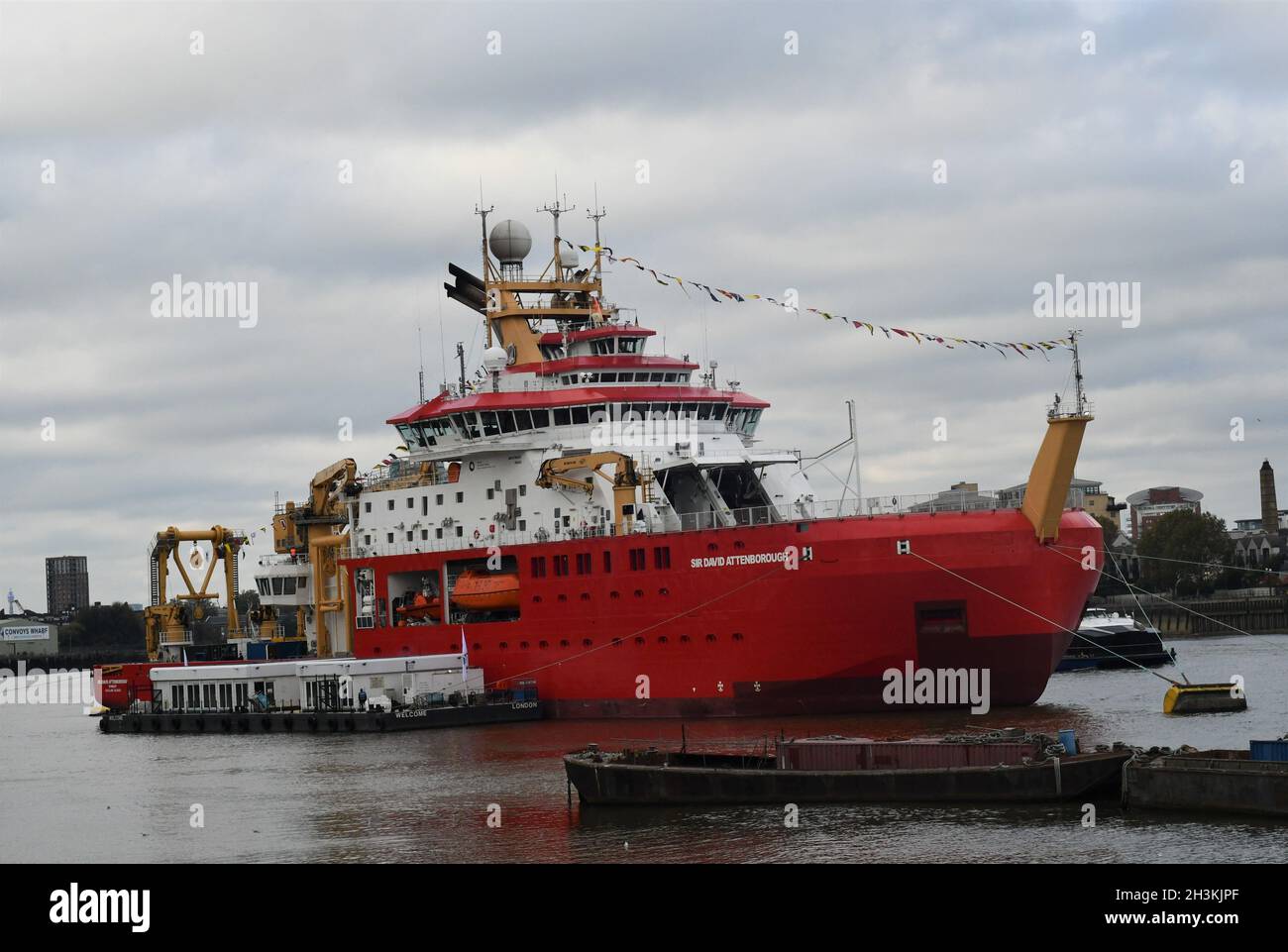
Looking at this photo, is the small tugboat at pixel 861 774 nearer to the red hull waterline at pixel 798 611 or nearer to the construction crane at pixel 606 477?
the red hull waterline at pixel 798 611

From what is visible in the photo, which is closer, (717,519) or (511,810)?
(511,810)

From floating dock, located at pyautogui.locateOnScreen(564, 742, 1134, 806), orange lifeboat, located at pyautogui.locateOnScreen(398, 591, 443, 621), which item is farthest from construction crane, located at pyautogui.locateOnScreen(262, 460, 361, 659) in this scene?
floating dock, located at pyautogui.locateOnScreen(564, 742, 1134, 806)

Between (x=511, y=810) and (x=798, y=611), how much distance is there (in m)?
12.8

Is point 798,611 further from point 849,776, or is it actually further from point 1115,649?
point 1115,649

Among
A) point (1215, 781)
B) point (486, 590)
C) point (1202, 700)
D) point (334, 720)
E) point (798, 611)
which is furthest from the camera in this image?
point (334, 720)

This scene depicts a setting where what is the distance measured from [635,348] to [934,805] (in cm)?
2467

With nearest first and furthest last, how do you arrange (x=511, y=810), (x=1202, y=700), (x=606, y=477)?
1. (x=511, y=810)
2. (x=1202, y=700)
3. (x=606, y=477)

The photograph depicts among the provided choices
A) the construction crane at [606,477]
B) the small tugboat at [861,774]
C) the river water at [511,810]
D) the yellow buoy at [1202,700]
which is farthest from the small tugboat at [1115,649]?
the small tugboat at [861,774]

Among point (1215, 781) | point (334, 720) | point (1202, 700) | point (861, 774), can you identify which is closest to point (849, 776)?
point (861, 774)

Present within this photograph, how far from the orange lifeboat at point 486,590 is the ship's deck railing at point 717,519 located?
934 mm

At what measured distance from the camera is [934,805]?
30.2 m

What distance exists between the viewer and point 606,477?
4772 cm

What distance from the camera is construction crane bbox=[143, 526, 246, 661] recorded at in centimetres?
6400
